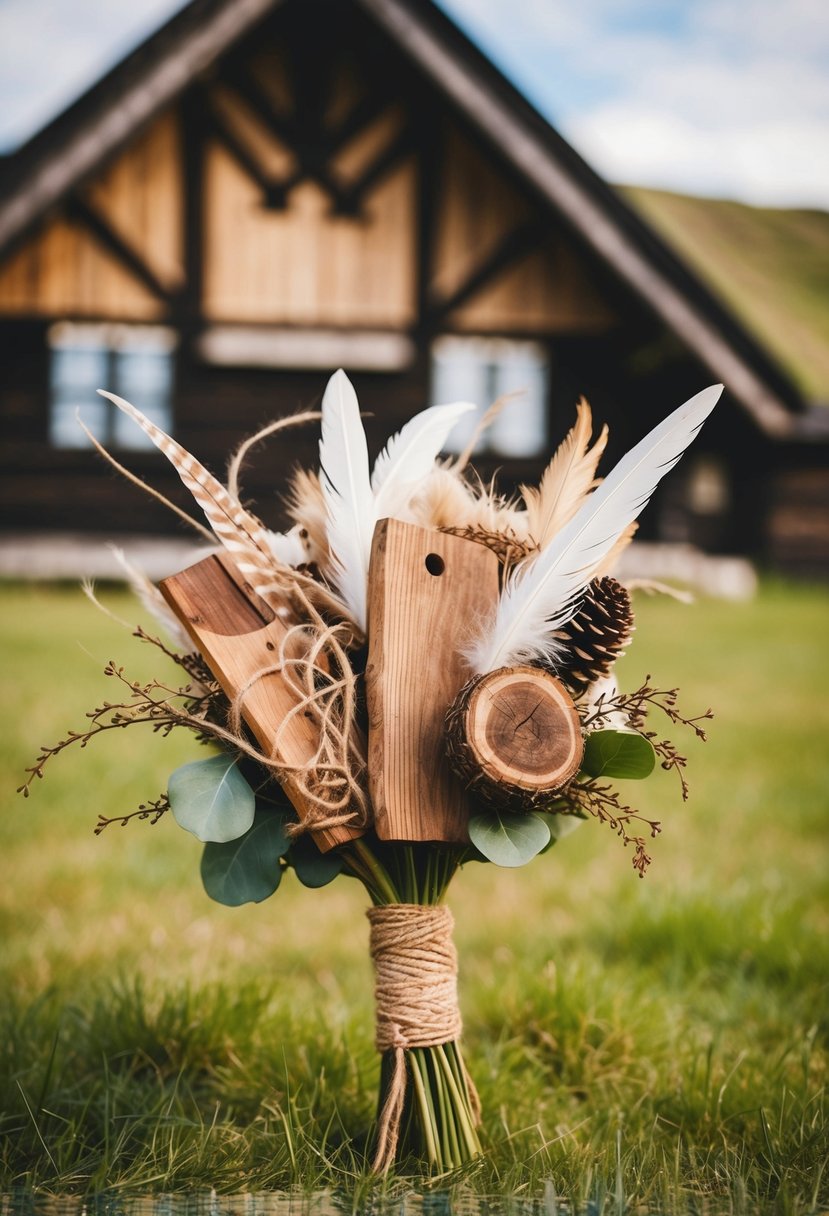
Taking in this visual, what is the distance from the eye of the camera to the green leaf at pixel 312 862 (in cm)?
128

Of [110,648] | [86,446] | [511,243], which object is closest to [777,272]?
[511,243]

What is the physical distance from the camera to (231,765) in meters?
1.23

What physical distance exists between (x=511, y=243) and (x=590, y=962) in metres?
8.78

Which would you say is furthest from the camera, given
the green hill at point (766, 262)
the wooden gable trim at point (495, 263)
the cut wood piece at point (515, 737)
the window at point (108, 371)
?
the green hill at point (766, 262)

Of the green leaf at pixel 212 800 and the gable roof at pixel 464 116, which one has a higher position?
the gable roof at pixel 464 116

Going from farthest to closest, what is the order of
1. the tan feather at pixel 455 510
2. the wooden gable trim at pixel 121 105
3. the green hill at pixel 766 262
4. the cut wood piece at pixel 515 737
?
the green hill at pixel 766 262 → the wooden gable trim at pixel 121 105 → the tan feather at pixel 455 510 → the cut wood piece at pixel 515 737

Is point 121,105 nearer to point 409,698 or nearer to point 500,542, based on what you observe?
point 500,542

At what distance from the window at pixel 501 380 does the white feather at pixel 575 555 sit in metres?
9.34

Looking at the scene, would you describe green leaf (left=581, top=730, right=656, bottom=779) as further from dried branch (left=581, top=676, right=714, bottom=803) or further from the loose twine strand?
the loose twine strand

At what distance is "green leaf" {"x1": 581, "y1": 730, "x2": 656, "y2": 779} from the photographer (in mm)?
1194

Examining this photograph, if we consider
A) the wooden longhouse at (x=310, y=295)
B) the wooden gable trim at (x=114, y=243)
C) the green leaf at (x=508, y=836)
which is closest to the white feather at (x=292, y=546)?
the green leaf at (x=508, y=836)

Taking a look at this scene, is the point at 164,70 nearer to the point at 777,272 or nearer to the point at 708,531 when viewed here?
the point at 708,531

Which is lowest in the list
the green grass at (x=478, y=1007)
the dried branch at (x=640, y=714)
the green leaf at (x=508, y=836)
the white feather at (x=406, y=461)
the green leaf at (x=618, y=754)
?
the green grass at (x=478, y=1007)

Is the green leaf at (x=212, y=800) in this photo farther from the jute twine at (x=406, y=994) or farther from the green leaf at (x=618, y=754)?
the green leaf at (x=618, y=754)
